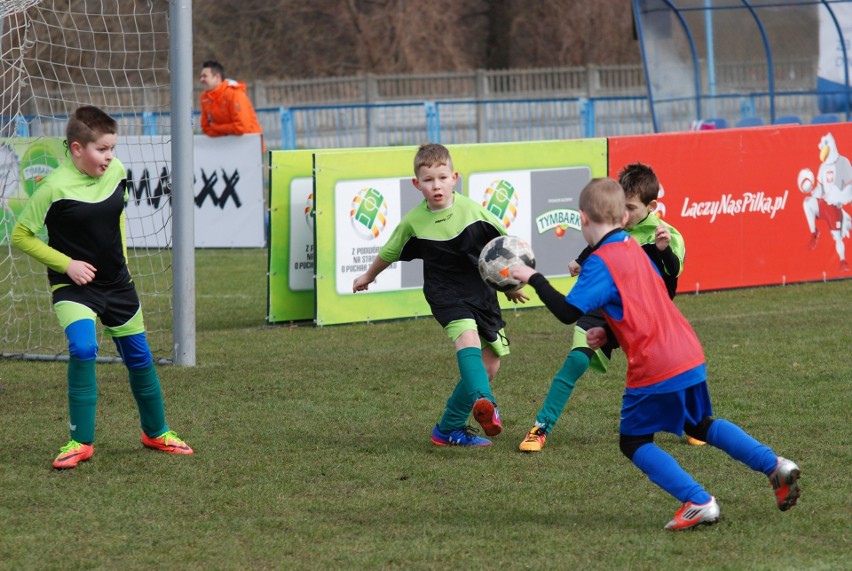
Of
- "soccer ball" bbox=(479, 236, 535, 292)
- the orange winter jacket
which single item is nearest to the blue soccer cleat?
"soccer ball" bbox=(479, 236, 535, 292)

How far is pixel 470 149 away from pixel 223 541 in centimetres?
642

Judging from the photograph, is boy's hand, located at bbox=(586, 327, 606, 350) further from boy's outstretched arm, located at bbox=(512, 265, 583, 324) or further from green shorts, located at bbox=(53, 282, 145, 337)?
green shorts, located at bbox=(53, 282, 145, 337)

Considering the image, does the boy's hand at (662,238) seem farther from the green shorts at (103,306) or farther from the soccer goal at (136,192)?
the soccer goal at (136,192)

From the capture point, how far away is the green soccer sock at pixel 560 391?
6.48m

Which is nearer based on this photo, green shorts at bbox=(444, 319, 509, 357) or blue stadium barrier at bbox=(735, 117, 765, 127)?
green shorts at bbox=(444, 319, 509, 357)

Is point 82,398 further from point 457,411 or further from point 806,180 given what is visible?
point 806,180

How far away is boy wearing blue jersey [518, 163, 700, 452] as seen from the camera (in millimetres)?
6320

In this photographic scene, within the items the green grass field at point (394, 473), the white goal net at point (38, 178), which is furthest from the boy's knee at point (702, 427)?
the white goal net at point (38, 178)

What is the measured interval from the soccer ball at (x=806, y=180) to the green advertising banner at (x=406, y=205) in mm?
2096

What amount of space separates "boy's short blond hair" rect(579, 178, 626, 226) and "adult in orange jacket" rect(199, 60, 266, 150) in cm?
1084

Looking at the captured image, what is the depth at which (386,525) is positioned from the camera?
16.8ft

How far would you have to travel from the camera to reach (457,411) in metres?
6.47

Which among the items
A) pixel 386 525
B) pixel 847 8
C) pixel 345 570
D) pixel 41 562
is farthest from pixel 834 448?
pixel 847 8

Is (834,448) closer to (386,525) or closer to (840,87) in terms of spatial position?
(386,525)
